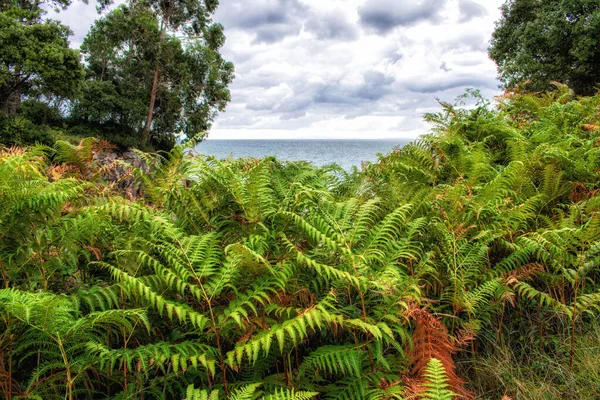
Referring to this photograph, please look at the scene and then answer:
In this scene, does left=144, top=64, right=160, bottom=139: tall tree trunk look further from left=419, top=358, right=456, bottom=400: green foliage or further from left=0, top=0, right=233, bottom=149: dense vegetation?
left=419, top=358, right=456, bottom=400: green foliage

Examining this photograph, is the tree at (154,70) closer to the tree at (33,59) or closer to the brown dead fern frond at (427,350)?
the tree at (33,59)

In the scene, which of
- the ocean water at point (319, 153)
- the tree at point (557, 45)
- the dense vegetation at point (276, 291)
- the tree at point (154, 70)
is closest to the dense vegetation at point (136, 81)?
the tree at point (154, 70)

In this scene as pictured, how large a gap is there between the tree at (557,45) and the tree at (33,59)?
920 inches

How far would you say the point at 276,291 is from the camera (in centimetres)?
188

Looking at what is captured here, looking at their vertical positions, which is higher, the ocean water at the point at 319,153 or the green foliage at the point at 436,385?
the ocean water at the point at 319,153

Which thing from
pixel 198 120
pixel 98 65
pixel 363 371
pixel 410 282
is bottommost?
pixel 363 371

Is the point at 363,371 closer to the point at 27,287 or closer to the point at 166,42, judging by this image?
the point at 27,287

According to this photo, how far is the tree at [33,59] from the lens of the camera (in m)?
20.0

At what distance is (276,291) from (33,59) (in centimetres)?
2444

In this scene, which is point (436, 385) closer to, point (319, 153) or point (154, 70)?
point (154, 70)

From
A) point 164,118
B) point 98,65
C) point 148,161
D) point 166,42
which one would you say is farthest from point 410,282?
point 98,65

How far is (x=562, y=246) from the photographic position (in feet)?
7.87

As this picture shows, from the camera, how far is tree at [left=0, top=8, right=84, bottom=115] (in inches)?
789

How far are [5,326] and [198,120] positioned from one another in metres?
30.2
